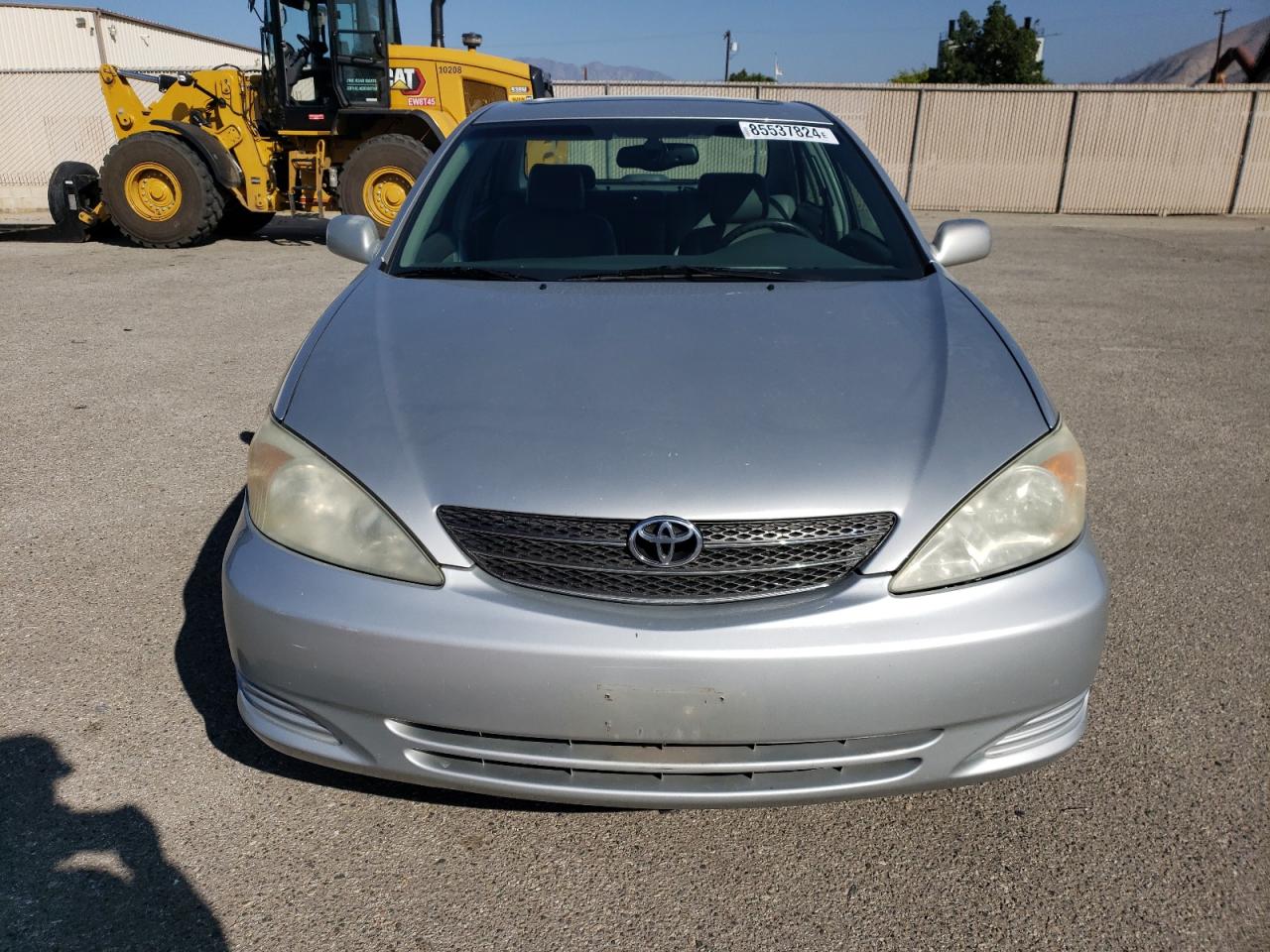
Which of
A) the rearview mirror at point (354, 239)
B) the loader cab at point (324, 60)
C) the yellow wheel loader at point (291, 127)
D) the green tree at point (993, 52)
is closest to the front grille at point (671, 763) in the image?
→ the rearview mirror at point (354, 239)

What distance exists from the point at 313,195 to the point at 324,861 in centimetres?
1121

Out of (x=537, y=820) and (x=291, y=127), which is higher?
(x=291, y=127)

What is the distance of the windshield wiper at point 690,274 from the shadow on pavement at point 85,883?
173 centimetres

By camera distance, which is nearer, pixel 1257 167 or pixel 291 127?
pixel 291 127

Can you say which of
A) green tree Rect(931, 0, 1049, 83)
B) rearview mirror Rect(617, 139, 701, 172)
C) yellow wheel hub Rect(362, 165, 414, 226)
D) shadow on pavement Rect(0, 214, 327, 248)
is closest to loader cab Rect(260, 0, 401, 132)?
yellow wheel hub Rect(362, 165, 414, 226)

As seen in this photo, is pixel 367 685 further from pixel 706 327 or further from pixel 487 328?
pixel 706 327

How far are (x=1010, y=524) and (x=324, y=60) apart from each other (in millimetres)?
11188

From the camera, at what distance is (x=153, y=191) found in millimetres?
11203

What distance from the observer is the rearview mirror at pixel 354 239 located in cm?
313

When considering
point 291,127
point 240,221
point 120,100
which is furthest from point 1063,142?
point 120,100

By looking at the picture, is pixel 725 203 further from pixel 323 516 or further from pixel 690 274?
pixel 323 516

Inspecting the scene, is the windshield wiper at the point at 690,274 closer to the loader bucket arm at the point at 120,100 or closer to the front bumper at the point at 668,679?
the front bumper at the point at 668,679

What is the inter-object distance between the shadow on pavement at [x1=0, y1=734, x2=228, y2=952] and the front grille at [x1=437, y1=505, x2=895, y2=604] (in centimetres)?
92

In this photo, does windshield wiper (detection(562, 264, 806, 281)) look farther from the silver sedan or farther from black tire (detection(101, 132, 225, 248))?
black tire (detection(101, 132, 225, 248))
